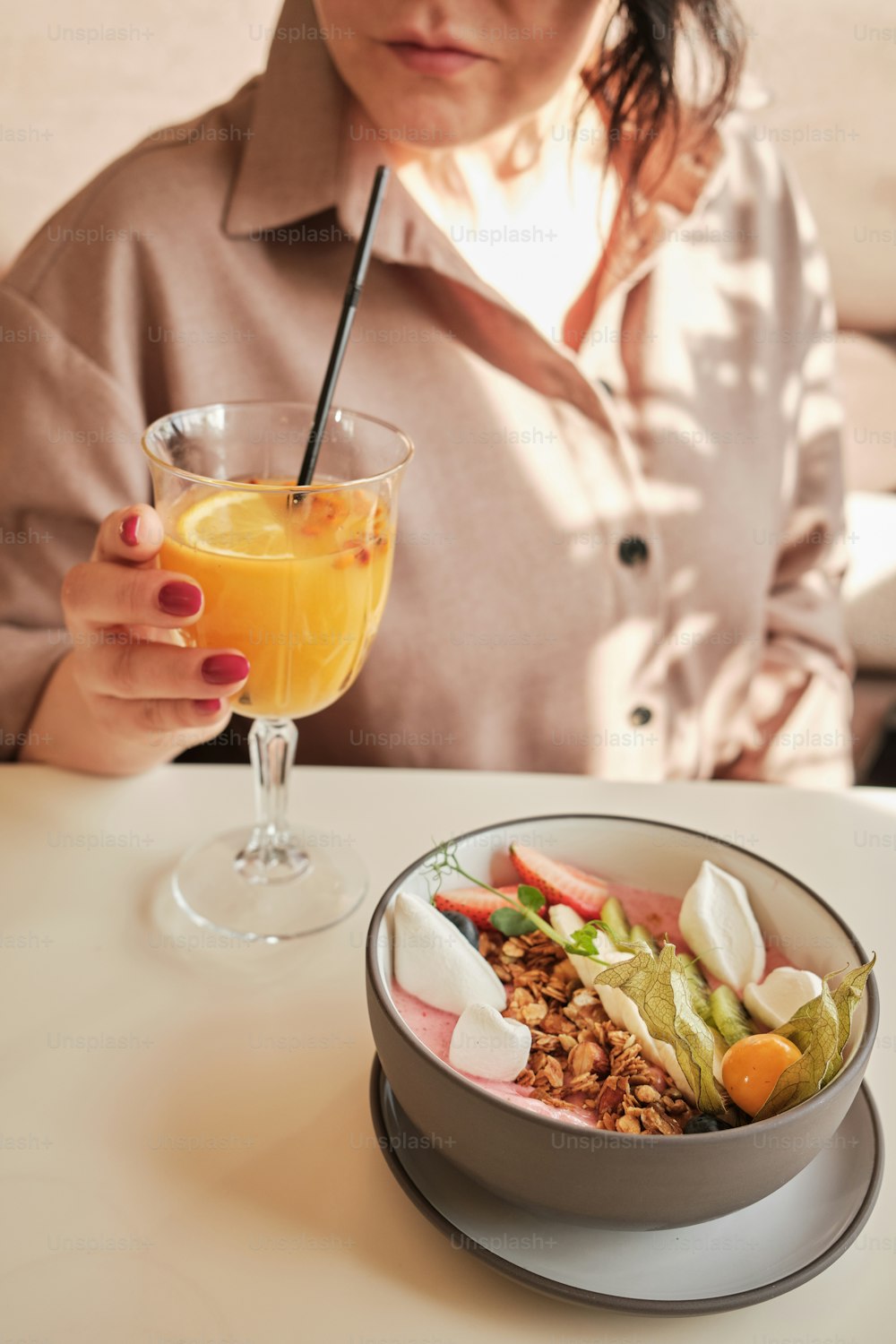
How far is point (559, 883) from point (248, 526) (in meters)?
0.31

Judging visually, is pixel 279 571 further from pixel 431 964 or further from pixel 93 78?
pixel 93 78

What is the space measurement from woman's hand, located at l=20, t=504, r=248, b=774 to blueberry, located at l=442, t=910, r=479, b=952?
Answer: 0.22 metres

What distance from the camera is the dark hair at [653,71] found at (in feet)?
3.90

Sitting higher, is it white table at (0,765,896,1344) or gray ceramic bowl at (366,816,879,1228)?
gray ceramic bowl at (366,816,879,1228)

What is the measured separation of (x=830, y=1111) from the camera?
1.66 ft

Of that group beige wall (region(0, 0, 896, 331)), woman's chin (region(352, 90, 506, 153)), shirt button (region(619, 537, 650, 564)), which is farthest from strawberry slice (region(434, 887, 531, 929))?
beige wall (region(0, 0, 896, 331))

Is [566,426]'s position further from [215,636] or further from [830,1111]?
[830,1111]

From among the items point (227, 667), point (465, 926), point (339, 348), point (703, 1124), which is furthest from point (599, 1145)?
point (339, 348)

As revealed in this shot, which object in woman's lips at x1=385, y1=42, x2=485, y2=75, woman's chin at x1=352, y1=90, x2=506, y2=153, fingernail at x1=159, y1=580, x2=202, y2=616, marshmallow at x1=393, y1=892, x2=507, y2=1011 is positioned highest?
woman's lips at x1=385, y1=42, x2=485, y2=75

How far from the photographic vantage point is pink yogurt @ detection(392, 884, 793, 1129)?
1.76ft

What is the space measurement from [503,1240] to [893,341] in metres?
2.94

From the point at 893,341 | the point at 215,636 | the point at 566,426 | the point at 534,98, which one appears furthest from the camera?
the point at 893,341

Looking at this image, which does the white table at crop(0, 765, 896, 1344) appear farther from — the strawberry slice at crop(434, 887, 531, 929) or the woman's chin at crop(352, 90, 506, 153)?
the woman's chin at crop(352, 90, 506, 153)

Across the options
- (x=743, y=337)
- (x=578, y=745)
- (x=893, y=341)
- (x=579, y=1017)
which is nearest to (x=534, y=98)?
(x=743, y=337)
